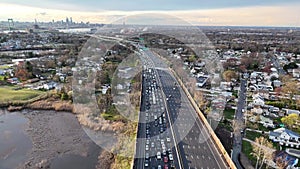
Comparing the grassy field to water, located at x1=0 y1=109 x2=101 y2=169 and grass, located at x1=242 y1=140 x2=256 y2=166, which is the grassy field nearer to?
water, located at x1=0 y1=109 x2=101 y2=169

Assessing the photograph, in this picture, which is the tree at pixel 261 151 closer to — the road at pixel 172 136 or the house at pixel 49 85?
the road at pixel 172 136

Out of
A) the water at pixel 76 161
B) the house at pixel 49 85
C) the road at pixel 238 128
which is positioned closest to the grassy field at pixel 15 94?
the house at pixel 49 85

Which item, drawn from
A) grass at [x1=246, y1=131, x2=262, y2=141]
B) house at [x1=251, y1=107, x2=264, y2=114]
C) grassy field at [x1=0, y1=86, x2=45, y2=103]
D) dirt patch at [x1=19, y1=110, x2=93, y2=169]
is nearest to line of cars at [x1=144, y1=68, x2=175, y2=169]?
dirt patch at [x1=19, y1=110, x2=93, y2=169]

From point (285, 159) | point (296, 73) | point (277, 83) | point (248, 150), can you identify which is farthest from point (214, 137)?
point (296, 73)

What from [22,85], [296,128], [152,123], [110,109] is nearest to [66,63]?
[22,85]

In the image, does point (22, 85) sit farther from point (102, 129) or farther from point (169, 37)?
point (169, 37)
